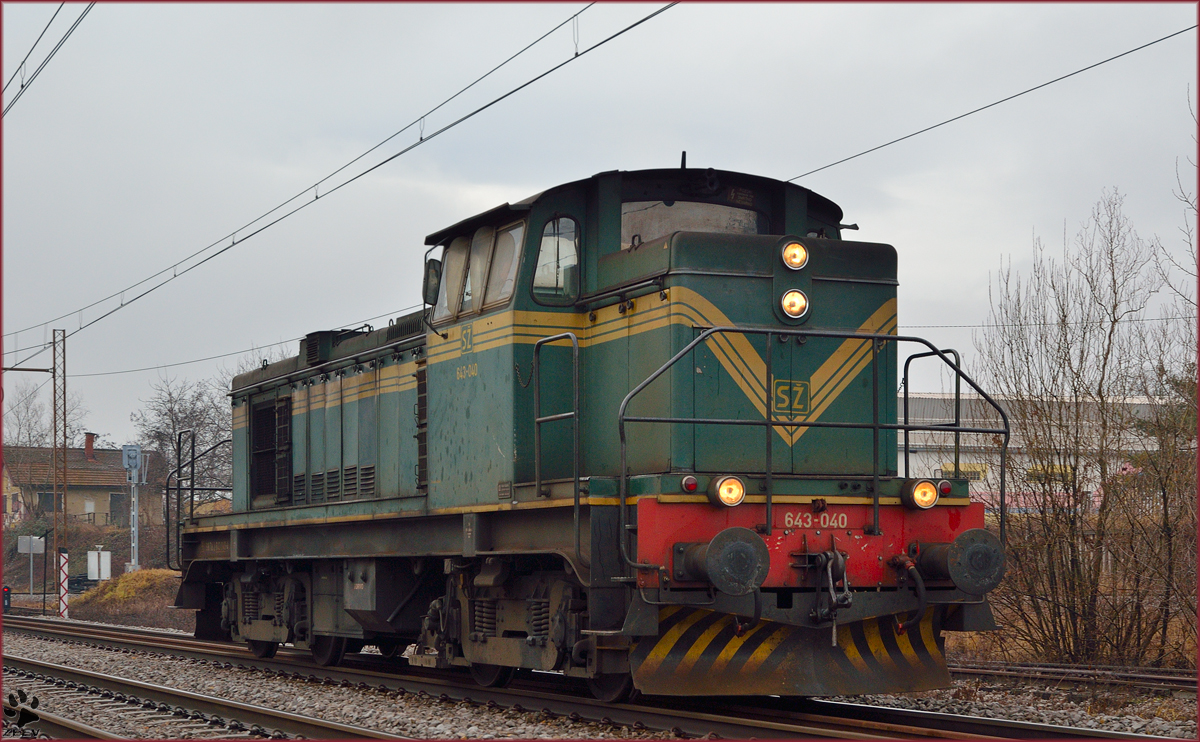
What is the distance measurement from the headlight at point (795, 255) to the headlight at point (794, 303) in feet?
0.53

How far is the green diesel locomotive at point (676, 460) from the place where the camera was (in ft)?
23.7

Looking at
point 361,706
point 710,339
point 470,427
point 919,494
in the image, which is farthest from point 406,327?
point 919,494

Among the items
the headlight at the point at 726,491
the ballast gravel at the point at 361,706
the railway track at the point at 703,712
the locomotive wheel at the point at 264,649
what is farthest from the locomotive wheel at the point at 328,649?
the headlight at the point at 726,491

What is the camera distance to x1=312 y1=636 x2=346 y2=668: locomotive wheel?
11922 millimetres

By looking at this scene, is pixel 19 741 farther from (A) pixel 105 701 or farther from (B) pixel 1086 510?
(B) pixel 1086 510

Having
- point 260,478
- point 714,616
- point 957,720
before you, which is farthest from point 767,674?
point 260,478

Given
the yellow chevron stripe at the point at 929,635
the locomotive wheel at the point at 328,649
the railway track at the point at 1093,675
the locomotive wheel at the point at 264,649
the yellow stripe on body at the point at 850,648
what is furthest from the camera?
the locomotive wheel at the point at 264,649

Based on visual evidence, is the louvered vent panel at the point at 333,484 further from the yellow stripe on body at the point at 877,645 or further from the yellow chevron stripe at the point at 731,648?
the yellow stripe on body at the point at 877,645

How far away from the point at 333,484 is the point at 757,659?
5881 mm

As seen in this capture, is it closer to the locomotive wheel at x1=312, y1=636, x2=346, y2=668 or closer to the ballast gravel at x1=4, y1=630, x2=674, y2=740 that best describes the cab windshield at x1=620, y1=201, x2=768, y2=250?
the ballast gravel at x1=4, y1=630, x2=674, y2=740

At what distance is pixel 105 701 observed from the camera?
9773mm

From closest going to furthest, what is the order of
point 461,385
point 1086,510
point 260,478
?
point 461,385 → point 1086,510 → point 260,478

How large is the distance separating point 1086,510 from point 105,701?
959cm

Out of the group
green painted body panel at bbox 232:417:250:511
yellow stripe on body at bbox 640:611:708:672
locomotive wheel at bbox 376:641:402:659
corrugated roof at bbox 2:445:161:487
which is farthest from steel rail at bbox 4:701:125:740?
corrugated roof at bbox 2:445:161:487
